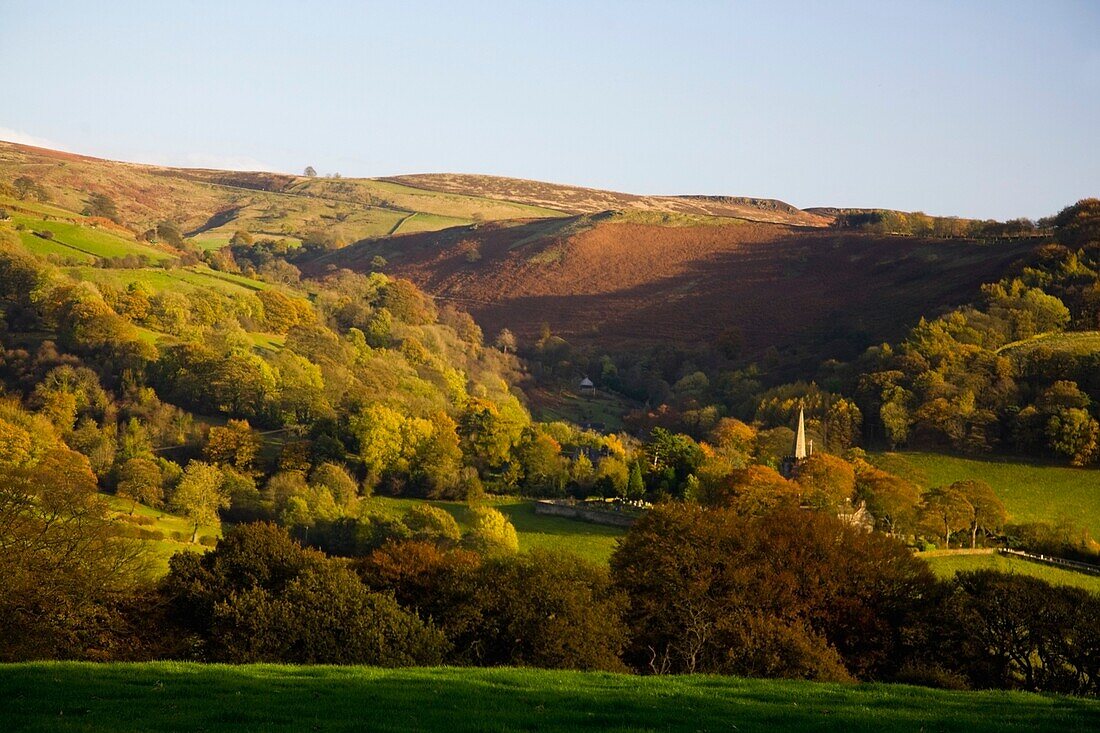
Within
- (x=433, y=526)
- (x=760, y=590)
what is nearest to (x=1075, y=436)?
(x=433, y=526)

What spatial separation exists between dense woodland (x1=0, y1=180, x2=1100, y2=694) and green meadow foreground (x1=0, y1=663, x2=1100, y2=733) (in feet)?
23.7

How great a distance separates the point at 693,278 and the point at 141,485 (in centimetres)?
11669

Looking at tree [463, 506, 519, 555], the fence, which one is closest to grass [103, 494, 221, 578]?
tree [463, 506, 519, 555]

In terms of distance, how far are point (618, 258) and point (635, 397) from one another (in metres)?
59.2

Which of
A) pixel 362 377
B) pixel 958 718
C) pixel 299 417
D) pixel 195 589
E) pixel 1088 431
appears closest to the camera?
pixel 958 718

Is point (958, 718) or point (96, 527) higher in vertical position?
point (958, 718)

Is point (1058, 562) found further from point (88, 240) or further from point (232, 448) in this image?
point (88, 240)

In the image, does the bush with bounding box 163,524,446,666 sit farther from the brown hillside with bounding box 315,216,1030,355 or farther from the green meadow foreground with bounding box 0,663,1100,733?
the brown hillside with bounding box 315,216,1030,355

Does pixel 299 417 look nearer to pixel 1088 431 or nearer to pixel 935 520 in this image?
pixel 935 520

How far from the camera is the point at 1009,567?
51719 millimetres

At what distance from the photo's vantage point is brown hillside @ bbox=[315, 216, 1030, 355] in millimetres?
131875

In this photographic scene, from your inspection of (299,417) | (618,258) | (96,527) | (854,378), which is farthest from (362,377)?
(618,258)

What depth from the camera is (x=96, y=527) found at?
3203cm

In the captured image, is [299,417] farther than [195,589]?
Yes
